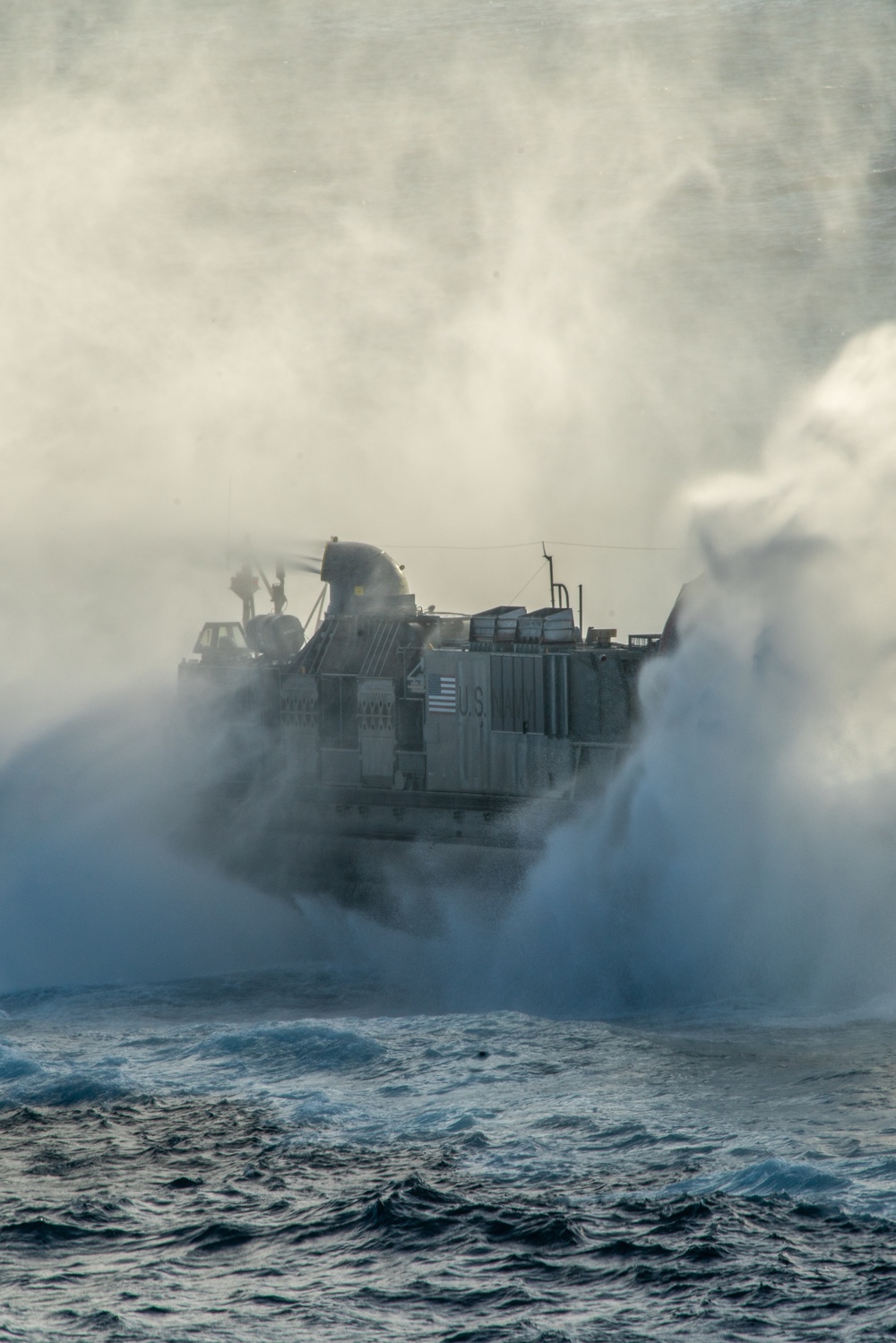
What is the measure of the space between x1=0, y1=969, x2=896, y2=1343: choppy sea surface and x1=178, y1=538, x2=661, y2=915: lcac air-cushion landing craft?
22.8 ft

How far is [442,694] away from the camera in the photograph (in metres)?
30.3

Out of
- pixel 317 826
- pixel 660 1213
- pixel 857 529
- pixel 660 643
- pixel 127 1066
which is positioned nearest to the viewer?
pixel 660 1213

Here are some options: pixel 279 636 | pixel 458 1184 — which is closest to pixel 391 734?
pixel 279 636

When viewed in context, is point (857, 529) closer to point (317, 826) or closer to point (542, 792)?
point (542, 792)

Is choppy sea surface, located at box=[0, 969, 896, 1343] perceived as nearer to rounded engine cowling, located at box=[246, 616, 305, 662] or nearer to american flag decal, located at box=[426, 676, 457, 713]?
american flag decal, located at box=[426, 676, 457, 713]

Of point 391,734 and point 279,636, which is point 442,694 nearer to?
point 391,734

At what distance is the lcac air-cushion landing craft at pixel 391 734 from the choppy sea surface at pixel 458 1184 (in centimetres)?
695

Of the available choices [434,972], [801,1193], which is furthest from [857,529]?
[801,1193]

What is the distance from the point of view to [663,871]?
24641mm

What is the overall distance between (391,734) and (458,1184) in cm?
1633

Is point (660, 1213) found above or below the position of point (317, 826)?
below

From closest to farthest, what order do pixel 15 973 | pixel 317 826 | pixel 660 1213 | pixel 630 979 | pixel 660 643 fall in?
pixel 660 1213 → pixel 630 979 → pixel 660 643 → pixel 15 973 → pixel 317 826

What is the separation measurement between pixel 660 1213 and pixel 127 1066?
9121mm

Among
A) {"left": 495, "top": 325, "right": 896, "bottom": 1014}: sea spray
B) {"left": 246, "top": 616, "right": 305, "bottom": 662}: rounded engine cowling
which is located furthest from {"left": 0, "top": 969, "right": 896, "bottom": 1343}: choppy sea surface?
{"left": 246, "top": 616, "right": 305, "bottom": 662}: rounded engine cowling
